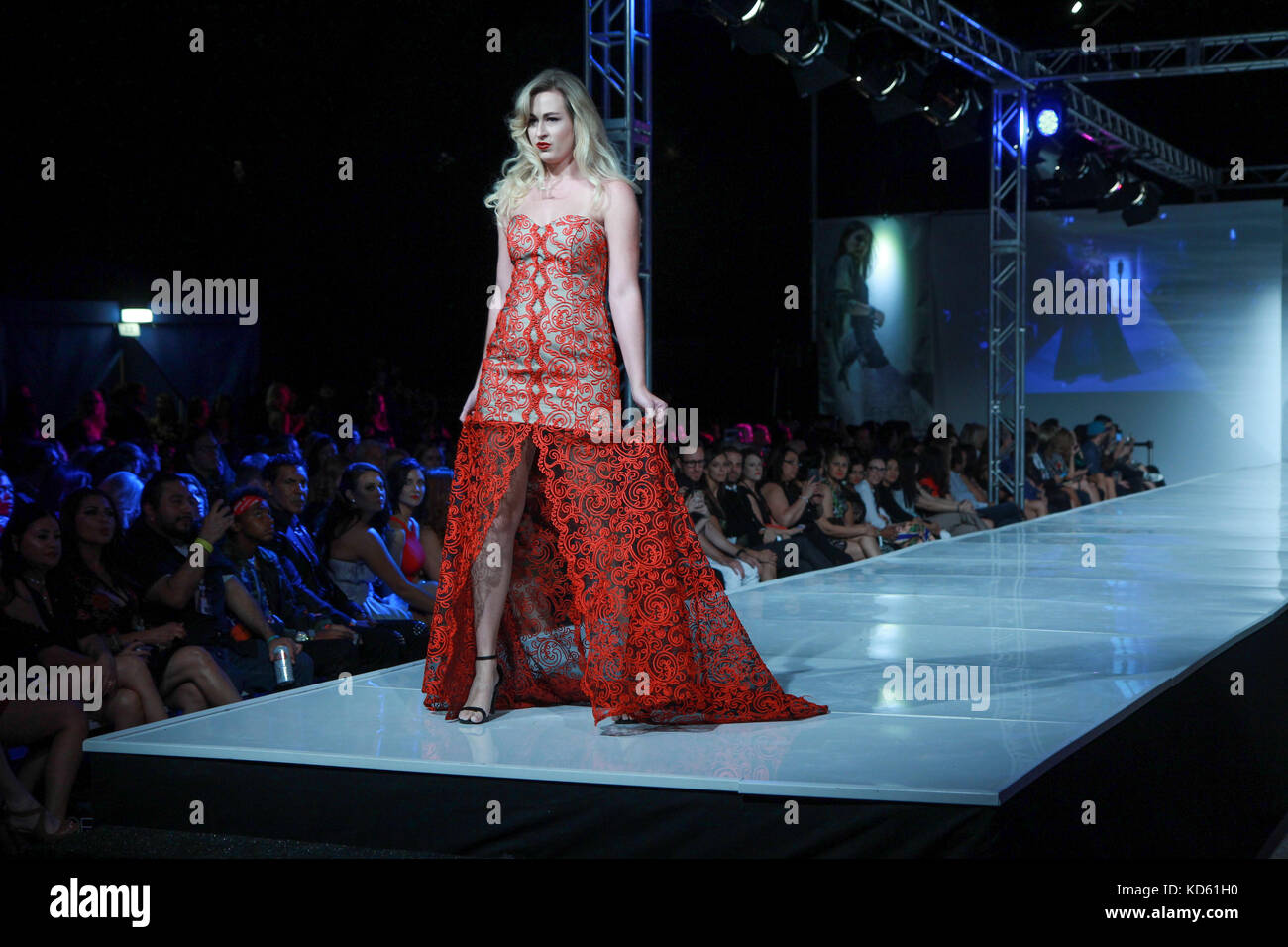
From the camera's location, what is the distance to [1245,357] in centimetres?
1111

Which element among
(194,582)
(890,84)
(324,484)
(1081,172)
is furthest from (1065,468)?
(194,582)

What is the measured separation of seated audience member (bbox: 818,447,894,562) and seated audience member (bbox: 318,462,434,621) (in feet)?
7.89

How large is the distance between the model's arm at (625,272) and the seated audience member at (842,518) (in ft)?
12.3

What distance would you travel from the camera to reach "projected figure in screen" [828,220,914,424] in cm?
1164

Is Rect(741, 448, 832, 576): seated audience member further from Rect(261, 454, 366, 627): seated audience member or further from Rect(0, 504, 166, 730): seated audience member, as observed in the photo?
Rect(0, 504, 166, 730): seated audience member

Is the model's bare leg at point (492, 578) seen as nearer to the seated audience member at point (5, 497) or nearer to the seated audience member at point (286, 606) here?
the seated audience member at point (286, 606)

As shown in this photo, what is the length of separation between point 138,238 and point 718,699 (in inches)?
219

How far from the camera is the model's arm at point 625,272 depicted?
195 centimetres

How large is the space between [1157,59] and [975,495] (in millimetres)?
2873

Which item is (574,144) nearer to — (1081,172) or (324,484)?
(324,484)

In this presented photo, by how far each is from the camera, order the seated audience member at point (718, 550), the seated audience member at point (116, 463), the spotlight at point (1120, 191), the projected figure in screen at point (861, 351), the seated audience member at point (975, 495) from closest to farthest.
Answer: the seated audience member at point (116, 463), the seated audience member at point (718, 550), the seated audience member at point (975, 495), the spotlight at point (1120, 191), the projected figure in screen at point (861, 351)

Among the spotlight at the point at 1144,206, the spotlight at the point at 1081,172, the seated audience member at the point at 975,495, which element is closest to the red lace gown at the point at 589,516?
the seated audience member at the point at 975,495

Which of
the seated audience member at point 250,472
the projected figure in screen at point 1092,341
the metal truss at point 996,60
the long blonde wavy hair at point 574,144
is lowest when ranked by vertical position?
the seated audience member at point 250,472
